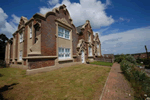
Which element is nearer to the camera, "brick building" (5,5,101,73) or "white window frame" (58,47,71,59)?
"brick building" (5,5,101,73)

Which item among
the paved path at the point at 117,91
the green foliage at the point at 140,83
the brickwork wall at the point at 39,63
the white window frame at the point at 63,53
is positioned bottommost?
the paved path at the point at 117,91

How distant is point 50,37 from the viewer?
29.2 ft

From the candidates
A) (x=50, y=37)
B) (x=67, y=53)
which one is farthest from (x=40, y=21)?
(x=67, y=53)

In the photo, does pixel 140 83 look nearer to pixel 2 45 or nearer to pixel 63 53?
pixel 63 53

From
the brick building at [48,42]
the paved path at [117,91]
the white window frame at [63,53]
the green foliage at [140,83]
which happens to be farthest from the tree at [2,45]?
the green foliage at [140,83]

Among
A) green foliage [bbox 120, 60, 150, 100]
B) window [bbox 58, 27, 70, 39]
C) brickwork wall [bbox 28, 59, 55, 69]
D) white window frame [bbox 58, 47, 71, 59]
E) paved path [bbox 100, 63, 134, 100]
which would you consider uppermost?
window [bbox 58, 27, 70, 39]

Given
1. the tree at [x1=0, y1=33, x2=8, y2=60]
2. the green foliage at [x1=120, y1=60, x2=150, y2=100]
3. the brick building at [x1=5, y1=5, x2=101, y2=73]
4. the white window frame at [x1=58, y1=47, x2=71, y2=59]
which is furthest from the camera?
the tree at [x1=0, y1=33, x2=8, y2=60]

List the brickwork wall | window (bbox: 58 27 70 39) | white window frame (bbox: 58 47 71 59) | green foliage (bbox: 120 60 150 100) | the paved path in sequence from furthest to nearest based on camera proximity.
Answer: window (bbox: 58 27 70 39)
white window frame (bbox: 58 47 71 59)
the brickwork wall
the paved path
green foliage (bbox: 120 60 150 100)

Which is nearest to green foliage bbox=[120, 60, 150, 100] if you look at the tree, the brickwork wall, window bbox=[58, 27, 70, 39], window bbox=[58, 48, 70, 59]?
the brickwork wall

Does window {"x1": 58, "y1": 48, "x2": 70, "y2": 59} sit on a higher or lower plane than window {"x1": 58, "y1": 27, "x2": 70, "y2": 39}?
lower

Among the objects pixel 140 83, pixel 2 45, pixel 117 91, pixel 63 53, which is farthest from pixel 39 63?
pixel 2 45

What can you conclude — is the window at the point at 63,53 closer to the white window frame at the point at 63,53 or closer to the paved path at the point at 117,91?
the white window frame at the point at 63,53

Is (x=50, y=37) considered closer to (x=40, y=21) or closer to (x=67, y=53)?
(x=40, y=21)

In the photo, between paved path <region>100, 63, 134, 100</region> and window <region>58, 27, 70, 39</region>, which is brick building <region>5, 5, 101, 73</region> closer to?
window <region>58, 27, 70, 39</region>
